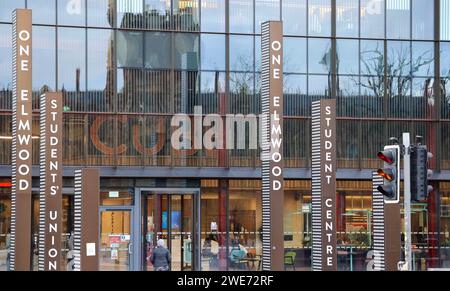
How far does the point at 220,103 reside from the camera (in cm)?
2586

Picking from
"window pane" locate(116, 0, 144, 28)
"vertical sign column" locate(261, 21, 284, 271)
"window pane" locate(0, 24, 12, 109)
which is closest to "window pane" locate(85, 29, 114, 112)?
"window pane" locate(116, 0, 144, 28)

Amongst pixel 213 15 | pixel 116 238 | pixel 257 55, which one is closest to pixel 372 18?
pixel 257 55

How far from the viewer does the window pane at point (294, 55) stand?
26.2 metres

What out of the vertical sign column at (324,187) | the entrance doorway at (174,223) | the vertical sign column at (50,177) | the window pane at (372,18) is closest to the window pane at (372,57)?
the window pane at (372,18)

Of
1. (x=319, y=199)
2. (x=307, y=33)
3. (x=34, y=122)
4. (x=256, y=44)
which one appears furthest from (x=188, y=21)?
(x=319, y=199)

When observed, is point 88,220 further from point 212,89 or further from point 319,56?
point 319,56

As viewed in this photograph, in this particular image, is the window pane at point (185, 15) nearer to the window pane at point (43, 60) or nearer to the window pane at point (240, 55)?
the window pane at point (240, 55)

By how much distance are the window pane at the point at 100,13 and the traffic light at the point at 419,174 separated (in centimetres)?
1509

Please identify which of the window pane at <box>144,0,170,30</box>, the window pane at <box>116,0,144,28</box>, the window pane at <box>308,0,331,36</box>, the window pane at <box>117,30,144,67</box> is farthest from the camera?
the window pane at <box>308,0,331,36</box>

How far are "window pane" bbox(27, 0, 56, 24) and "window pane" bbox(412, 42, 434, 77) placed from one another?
12144 mm

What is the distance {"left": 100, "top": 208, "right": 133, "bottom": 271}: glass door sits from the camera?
24453 mm

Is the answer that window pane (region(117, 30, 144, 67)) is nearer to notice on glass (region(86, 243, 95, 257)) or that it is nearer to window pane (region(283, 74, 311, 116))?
window pane (region(283, 74, 311, 116))

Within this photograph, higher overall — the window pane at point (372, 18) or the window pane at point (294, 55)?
the window pane at point (372, 18)

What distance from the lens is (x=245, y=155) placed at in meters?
25.8
